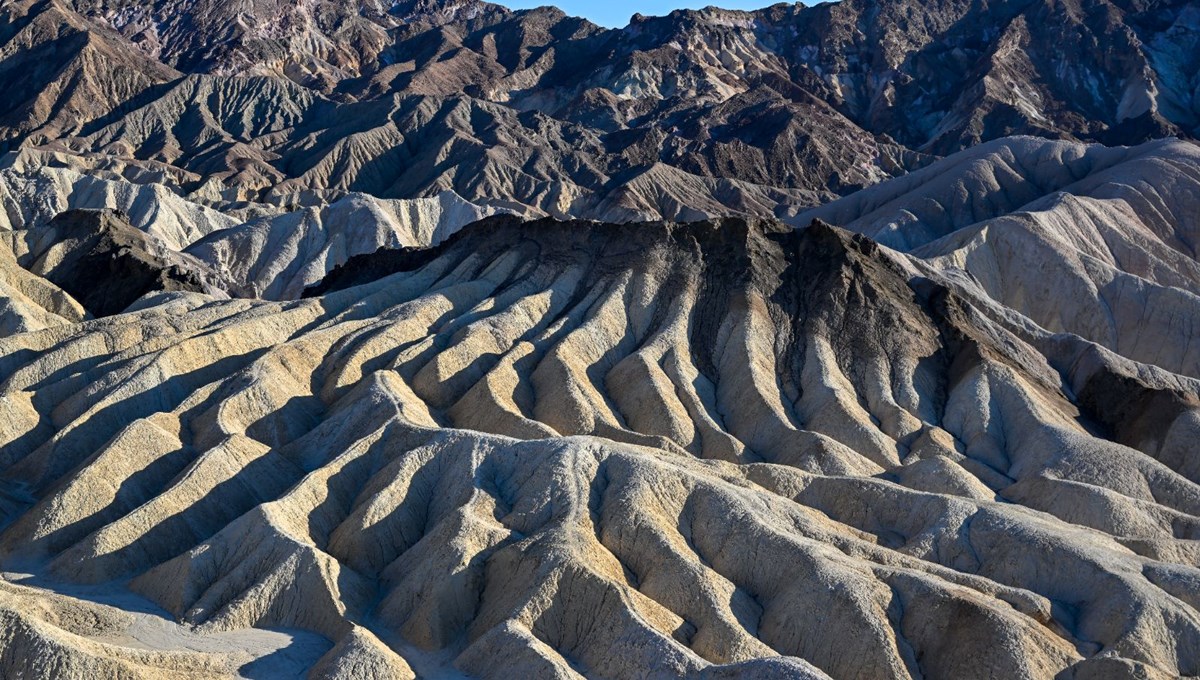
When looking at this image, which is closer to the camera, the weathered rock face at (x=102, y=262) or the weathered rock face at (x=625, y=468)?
the weathered rock face at (x=625, y=468)

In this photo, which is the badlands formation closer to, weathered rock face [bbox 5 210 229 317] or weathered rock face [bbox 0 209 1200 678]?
weathered rock face [bbox 0 209 1200 678]

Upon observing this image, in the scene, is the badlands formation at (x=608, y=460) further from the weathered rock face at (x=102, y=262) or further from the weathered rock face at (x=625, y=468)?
the weathered rock face at (x=102, y=262)

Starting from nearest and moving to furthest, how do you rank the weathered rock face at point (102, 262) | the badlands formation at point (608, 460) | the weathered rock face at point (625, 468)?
1. the badlands formation at point (608, 460)
2. the weathered rock face at point (625, 468)
3. the weathered rock face at point (102, 262)

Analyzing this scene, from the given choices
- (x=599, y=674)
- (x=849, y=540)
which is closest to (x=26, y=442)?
(x=599, y=674)

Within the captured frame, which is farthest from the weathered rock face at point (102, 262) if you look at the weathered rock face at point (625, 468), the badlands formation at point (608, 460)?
the weathered rock face at point (625, 468)

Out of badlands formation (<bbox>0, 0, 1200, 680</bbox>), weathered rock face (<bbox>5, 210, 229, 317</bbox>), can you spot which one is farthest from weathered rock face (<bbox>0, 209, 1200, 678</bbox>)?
weathered rock face (<bbox>5, 210, 229, 317</bbox>)

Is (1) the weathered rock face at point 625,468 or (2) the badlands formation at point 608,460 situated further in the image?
(1) the weathered rock face at point 625,468

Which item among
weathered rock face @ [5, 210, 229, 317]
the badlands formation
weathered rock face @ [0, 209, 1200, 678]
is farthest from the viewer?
weathered rock face @ [5, 210, 229, 317]

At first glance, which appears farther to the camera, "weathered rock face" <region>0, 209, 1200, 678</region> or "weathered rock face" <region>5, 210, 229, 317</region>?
"weathered rock face" <region>5, 210, 229, 317</region>

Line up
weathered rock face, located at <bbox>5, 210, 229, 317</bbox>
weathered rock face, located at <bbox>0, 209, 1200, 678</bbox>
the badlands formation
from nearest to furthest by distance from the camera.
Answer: the badlands formation < weathered rock face, located at <bbox>0, 209, 1200, 678</bbox> < weathered rock face, located at <bbox>5, 210, 229, 317</bbox>

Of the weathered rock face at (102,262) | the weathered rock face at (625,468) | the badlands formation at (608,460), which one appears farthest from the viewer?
the weathered rock face at (102,262)
